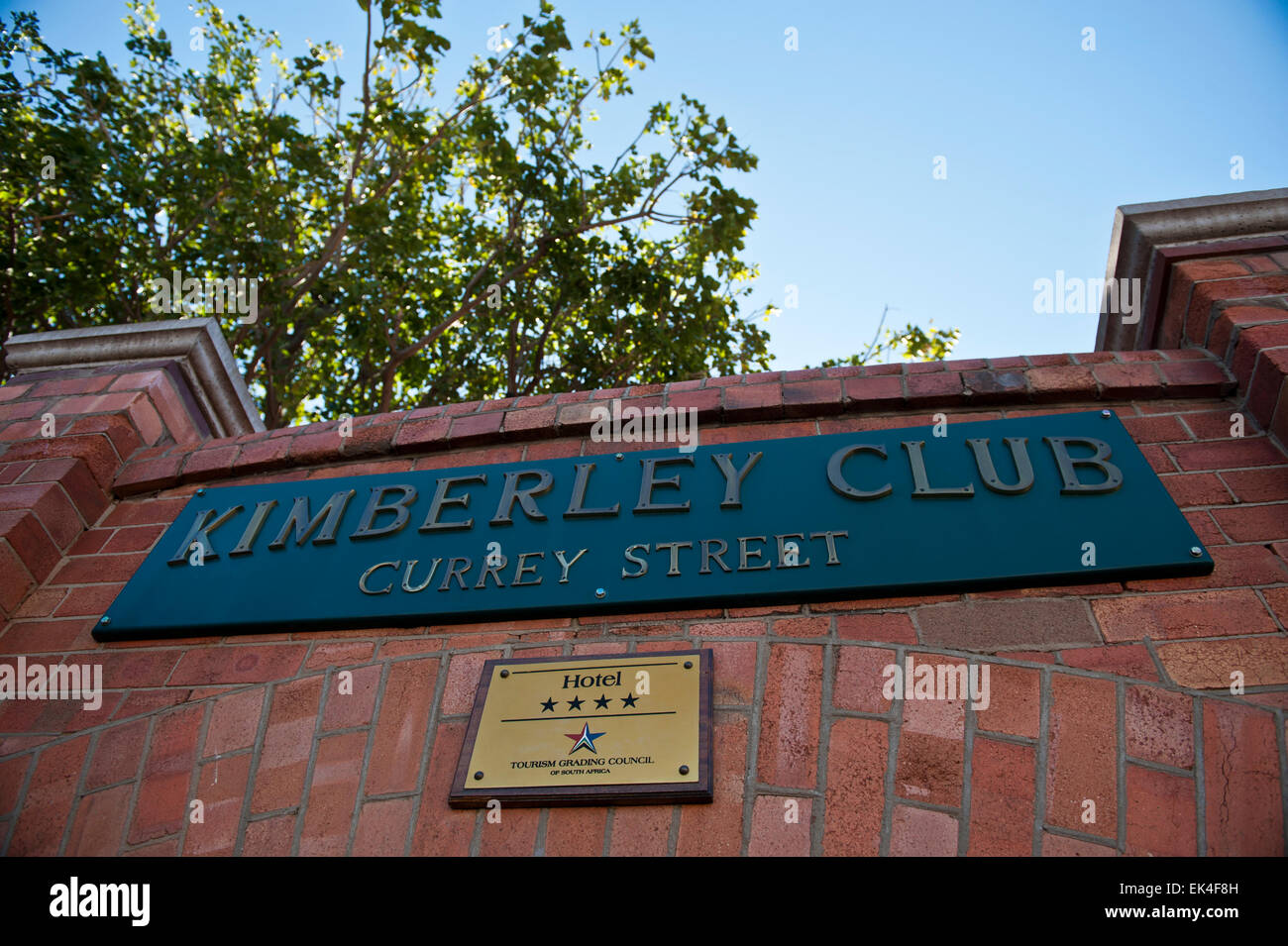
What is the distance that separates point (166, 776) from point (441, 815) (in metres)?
0.71

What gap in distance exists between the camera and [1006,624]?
7.11 ft

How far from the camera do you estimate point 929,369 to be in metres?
2.89

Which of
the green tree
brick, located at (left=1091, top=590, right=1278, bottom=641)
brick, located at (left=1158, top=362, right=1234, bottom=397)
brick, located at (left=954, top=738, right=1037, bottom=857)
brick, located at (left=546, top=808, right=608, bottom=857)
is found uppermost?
the green tree

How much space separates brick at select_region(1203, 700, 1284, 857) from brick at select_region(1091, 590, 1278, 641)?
0.72 feet

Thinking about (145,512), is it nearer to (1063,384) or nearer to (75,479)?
(75,479)

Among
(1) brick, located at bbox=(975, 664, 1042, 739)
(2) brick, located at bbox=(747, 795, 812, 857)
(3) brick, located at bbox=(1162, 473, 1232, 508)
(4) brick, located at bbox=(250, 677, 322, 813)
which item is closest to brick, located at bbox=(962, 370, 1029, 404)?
(3) brick, located at bbox=(1162, 473, 1232, 508)

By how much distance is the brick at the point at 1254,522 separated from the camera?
7.43 feet

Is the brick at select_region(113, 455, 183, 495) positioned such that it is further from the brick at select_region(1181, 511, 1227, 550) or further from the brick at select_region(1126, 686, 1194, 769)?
the brick at select_region(1181, 511, 1227, 550)

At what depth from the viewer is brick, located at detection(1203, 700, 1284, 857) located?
1.72m

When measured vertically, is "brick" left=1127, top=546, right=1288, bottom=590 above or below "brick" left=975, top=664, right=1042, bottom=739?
above

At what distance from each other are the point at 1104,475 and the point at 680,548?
1101 millimetres

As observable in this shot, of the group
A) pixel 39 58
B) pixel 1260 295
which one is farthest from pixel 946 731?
pixel 39 58

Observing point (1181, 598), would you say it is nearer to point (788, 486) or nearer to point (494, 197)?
point (788, 486)
